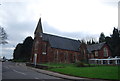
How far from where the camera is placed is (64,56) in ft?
183

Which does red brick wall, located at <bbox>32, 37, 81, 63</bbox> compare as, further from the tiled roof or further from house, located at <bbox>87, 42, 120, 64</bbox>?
house, located at <bbox>87, 42, 120, 64</bbox>

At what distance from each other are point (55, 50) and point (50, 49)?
229cm

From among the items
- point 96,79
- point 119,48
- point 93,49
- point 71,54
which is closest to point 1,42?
point 71,54

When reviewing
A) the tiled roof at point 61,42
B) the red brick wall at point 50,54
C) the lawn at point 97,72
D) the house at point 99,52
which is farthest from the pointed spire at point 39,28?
the lawn at point 97,72

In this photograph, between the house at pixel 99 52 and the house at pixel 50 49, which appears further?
the house at pixel 99 52

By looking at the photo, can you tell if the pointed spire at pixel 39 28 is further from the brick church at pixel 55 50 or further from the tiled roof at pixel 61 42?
the tiled roof at pixel 61 42

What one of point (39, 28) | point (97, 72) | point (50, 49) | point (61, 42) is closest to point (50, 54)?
point (50, 49)

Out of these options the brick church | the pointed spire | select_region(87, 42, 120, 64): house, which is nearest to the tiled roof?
the brick church

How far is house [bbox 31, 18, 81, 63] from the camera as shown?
169ft

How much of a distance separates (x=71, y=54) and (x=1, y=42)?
27.3m

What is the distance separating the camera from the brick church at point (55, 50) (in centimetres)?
5166

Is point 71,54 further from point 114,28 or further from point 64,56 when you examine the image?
point 114,28

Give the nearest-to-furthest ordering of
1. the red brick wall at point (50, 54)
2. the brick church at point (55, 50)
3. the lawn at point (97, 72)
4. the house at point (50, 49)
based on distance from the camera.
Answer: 1. the lawn at point (97, 72)
2. the red brick wall at point (50, 54)
3. the house at point (50, 49)
4. the brick church at point (55, 50)

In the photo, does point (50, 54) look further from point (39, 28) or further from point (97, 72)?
point (97, 72)
